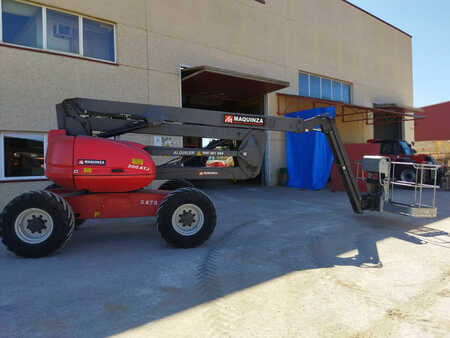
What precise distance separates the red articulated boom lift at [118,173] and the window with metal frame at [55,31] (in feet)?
17.3

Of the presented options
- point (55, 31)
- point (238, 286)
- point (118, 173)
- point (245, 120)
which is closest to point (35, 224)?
point (118, 173)

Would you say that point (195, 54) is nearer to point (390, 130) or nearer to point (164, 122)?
point (164, 122)

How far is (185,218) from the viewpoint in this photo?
5125 mm

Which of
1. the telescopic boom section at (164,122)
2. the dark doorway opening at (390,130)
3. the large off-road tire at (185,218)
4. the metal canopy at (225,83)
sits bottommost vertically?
the large off-road tire at (185,218)

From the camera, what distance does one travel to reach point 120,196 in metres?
5.28

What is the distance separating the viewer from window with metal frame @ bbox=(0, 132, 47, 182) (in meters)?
8.44

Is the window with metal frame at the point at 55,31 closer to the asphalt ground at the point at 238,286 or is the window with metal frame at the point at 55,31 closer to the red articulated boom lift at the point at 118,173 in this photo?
the red articulated boom lift at the point at 118,173

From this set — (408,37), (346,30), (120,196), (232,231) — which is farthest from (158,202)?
(408,37)

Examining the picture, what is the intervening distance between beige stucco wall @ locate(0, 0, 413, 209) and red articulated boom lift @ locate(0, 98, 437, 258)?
4680 millimetres

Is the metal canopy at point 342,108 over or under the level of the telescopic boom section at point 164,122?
over

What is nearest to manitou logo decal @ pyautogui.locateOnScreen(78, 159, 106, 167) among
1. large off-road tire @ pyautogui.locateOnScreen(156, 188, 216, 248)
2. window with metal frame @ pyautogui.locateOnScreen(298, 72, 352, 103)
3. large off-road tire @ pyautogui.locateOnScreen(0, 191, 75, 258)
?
large off-road tire @ pyautogui.locateOnScreen(0, 191, 75, 258)

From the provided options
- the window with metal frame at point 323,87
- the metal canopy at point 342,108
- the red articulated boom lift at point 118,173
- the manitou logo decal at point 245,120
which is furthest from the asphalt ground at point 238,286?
the window with metal frame at point 323,87

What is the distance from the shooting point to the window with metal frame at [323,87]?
16.8m

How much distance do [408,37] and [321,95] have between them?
42.1 feet
